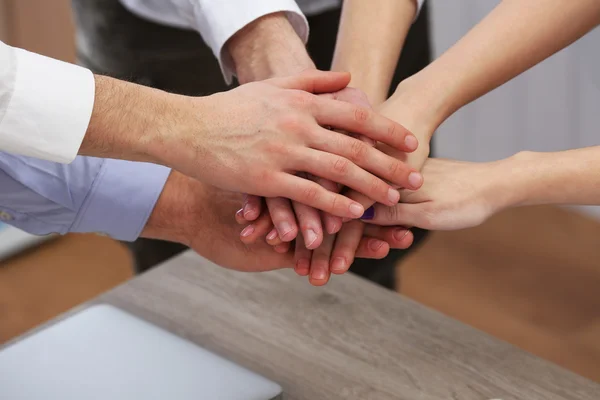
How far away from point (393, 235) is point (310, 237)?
134 mm

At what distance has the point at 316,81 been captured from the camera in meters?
1.19

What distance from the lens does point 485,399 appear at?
1023mm

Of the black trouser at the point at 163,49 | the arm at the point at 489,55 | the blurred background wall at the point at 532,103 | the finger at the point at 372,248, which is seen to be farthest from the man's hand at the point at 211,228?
the blurred background wall at the point at 532,103

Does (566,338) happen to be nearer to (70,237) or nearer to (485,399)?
(485,399)

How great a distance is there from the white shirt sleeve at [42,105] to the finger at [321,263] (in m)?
0.35

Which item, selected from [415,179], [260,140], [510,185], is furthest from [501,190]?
[260,140]

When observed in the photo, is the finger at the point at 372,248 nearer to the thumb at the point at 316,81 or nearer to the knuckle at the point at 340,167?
the knuckle at the point at 340,167

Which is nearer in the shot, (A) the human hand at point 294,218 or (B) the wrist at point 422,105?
(A) the human hand at point 294,218

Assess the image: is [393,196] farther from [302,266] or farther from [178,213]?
[178,213]

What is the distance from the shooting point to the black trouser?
5.26 ft

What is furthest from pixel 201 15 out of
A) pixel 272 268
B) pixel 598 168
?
pixel 598 168

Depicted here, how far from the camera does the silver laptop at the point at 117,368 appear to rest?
1.01 meters

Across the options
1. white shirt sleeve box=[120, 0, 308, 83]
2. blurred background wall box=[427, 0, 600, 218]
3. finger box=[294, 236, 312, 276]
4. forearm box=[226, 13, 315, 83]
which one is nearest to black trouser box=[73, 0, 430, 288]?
white shirt sleeve box=[120, 0, 308, 83]

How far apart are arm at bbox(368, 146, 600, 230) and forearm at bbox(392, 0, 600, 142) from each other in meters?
0.15
